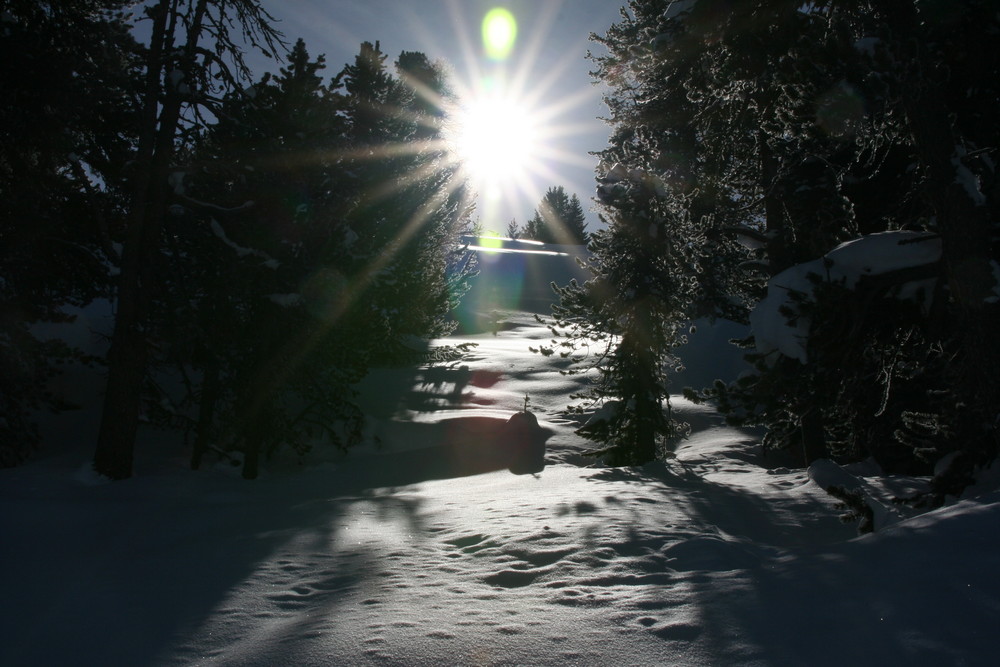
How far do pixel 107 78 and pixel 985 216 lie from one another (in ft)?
39.5

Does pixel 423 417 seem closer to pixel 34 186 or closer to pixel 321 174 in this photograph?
pixel 321 174

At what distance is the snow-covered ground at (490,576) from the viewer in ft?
9.95

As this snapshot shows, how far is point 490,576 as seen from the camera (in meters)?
4.64

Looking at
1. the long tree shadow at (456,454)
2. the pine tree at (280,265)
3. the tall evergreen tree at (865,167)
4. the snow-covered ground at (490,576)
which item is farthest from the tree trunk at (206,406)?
the tall evergreen tree at (865,167)

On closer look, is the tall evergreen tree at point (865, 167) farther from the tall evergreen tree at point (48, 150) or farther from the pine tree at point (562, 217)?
the pine tree at point (562, 217)

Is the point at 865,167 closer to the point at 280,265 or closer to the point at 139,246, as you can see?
the point at 280,265

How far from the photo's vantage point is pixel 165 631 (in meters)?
3.61

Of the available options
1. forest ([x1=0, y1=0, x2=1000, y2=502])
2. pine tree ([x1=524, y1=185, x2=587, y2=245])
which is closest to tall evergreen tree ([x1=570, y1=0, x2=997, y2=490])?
forest ([x1=0, y1=0, x2=1000, y2=502])

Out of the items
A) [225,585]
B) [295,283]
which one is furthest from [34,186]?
[225,585]

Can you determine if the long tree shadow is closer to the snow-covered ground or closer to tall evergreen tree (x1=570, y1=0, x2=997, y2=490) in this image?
the snow-covered ground

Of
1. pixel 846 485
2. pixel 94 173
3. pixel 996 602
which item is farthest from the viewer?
pixel 94 173

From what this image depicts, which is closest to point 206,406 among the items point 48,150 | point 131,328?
point 131,328

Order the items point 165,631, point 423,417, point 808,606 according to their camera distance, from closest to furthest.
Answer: point 808,606, point 165,631, point 423,417

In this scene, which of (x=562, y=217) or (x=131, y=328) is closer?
(x=131, y=328)
